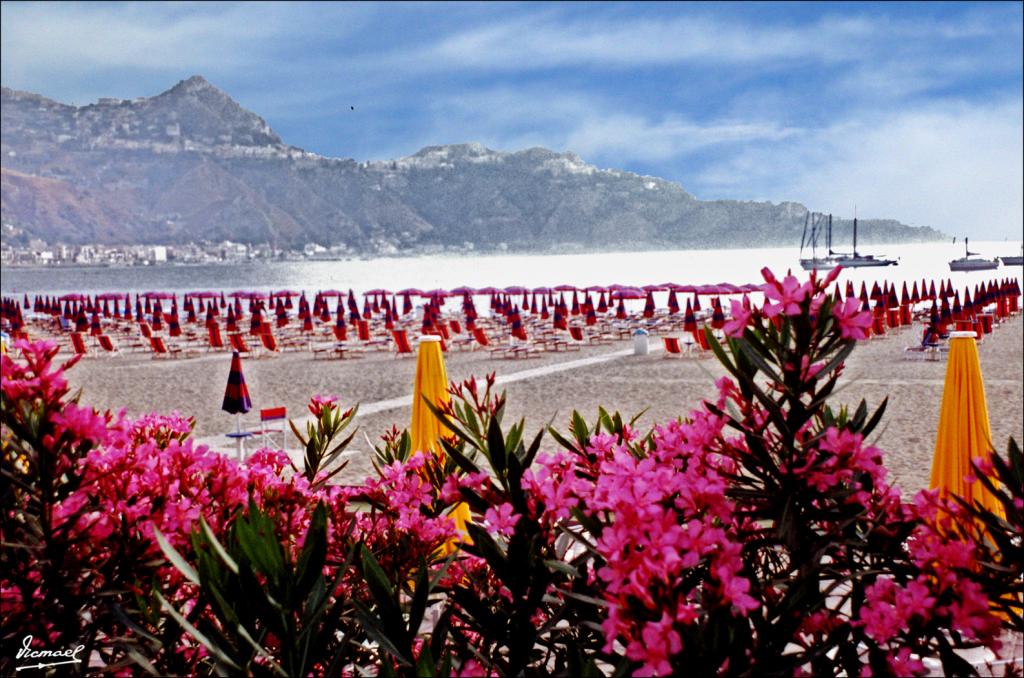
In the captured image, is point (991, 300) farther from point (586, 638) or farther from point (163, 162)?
point (163, 162)

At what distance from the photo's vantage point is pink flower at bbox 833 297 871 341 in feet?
4.33

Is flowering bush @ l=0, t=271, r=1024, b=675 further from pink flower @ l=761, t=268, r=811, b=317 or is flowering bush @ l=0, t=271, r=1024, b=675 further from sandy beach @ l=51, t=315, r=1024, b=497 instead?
sandy beach @ l=51, t=315, r=1024, b=497

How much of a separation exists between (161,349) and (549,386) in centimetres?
1166

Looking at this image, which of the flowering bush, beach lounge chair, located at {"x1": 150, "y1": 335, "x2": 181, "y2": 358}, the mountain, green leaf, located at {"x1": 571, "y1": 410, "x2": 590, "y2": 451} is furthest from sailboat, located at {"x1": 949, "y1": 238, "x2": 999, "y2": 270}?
the mountain

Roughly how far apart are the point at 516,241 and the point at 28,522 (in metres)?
156

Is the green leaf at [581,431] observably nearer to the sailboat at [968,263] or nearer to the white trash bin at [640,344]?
the sailboat at [968,263]

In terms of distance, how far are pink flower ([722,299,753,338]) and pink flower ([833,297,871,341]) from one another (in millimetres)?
139

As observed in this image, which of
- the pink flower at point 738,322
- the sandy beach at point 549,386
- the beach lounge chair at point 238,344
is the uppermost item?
the pink flower at point 738,322

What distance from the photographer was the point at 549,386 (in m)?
15.5

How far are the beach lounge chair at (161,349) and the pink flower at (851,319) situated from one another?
2222 cm

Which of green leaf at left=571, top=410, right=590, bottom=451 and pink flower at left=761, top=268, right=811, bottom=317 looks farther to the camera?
green leaf at left=571, top=410, right=590, bottom=451

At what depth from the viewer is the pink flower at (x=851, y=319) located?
1.32 m

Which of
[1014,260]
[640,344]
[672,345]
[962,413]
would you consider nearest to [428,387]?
[962,413]

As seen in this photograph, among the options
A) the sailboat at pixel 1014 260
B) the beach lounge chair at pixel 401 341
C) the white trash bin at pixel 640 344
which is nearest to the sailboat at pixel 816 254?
the sailboat at pixel 1014 260
